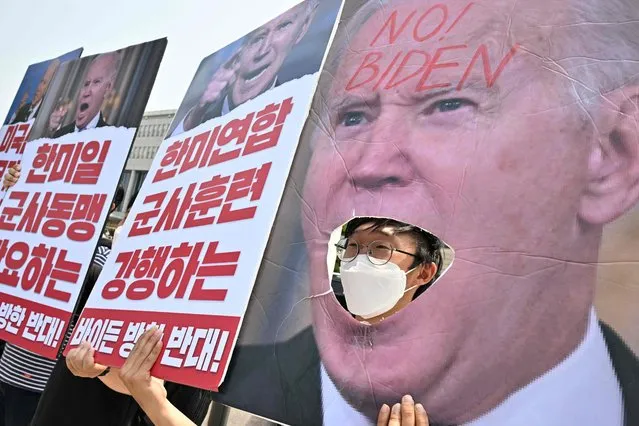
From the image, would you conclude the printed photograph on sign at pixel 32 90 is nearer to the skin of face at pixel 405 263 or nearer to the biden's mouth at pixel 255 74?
the biden's mouth at pixel 255 74

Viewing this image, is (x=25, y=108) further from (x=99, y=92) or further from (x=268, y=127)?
(x=268, y=127)

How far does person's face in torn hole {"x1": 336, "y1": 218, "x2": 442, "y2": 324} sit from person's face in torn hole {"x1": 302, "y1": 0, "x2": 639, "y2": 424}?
5 centimetres

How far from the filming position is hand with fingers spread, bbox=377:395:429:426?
82 centimetres

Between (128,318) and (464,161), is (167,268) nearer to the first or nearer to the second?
(128,318)

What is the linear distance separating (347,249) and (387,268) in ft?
0.32

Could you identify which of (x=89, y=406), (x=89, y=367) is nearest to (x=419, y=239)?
(x=89, y=367)

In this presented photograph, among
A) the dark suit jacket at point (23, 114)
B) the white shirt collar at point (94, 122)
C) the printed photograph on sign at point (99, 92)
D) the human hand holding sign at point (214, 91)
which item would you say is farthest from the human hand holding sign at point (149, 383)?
the dark suit jacket at point (23, 114)

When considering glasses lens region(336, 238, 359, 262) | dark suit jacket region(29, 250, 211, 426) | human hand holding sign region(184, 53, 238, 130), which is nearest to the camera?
glasses lens region(336, 238, 359, 262)

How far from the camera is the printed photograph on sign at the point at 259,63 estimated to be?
4.42ft

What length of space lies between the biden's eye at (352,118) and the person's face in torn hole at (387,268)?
204 millimetres

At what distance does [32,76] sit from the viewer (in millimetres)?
2975

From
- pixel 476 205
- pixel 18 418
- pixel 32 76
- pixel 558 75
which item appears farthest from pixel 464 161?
pixel 32 76

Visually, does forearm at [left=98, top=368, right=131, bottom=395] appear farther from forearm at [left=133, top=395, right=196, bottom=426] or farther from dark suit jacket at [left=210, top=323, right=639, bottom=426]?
dark suit jacket at [left=210, top=323, right=639, bottom=426]

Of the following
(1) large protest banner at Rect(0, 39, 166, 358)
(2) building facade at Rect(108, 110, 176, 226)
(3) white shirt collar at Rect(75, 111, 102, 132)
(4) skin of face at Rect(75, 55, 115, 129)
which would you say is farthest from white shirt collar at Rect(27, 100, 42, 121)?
(2) building facade at Rect(108, 110, 176, 226)
